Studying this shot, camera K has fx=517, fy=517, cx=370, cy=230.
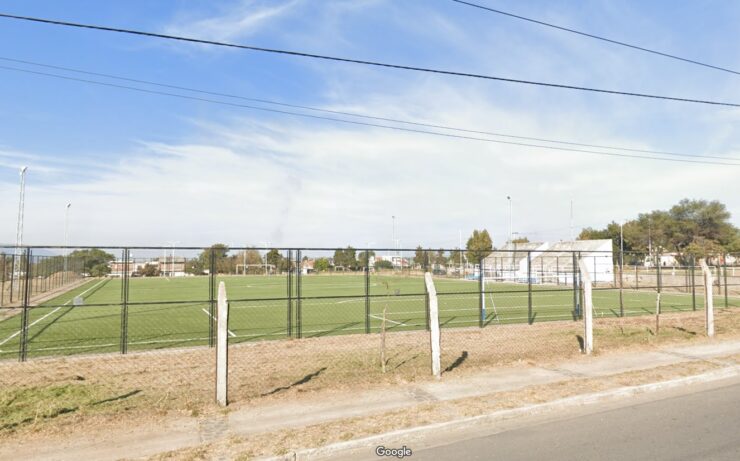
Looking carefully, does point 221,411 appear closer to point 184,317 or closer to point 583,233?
point 184,317

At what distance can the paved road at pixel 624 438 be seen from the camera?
567 cm

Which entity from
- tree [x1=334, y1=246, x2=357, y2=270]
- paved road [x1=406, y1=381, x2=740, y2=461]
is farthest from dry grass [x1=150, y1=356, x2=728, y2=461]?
tree [x1=334, y1=246, x2=357, y2=270]

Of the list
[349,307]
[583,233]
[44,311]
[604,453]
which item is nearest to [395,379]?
[604,453]

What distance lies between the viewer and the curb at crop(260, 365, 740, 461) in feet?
19.4

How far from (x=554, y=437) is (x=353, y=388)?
11.6 feet

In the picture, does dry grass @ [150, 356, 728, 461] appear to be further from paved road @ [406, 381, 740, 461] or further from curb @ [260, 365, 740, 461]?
paved road @ [406, 381, 740, 461]

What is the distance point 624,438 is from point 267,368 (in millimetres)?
6924

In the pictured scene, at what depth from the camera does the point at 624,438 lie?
6246 millimetres

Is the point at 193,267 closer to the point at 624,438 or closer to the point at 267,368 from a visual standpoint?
the point at 267,368

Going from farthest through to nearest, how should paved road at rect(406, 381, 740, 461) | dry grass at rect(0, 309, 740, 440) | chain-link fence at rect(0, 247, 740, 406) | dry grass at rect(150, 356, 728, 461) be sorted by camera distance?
chain-link fence at rect(0, 247, 740, 406)
dry grass at rect(0, 309, 740, 440)
dry grass at rect(150, 356, 728, 461)
paved road at rect(406, 381, 740, 461)

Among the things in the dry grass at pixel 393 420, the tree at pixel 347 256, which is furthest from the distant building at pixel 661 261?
the dry grass at pixel 393 420

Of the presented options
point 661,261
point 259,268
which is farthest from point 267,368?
point 661,261

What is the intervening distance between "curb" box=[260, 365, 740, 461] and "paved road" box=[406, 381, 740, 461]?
0.43 meters

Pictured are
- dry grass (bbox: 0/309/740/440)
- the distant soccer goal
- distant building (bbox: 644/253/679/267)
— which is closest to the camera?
dry grass (bbox: 0/309/740/440)
